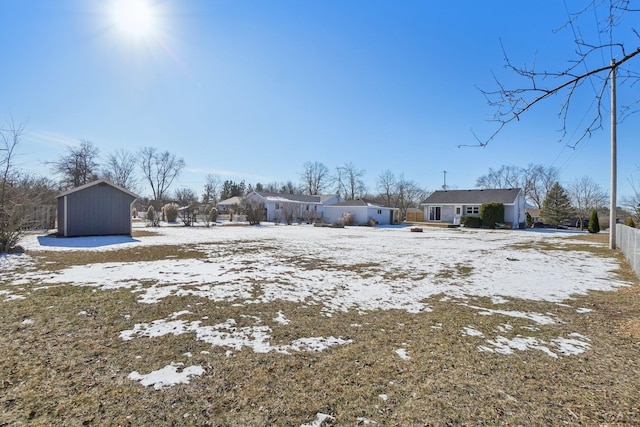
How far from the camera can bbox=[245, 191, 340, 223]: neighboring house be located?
116 ft

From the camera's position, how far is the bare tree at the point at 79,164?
33781 millimetres

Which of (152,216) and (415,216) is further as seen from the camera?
(415,216)

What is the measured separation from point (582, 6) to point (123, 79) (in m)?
12.8

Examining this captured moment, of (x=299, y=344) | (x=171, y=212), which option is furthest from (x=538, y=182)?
(x=299, y=344)

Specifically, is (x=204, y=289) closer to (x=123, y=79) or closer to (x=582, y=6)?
(x=582, y=6)

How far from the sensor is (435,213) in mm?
36844

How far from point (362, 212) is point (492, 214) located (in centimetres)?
1320

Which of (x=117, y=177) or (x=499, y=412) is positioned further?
(x=117, y=177)

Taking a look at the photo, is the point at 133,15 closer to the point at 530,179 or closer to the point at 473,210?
the point at 473,210

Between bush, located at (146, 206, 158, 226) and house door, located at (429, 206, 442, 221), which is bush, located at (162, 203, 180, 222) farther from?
house door, located at (429, 206, 442, 221)

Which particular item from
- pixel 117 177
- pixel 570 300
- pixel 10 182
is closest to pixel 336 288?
pixel 570 300

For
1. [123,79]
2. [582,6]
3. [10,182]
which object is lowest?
[10,182]

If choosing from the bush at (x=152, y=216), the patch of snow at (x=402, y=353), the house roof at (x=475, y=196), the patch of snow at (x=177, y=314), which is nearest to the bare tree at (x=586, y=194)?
the house roof at (x=475, y=196)

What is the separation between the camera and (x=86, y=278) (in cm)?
679
